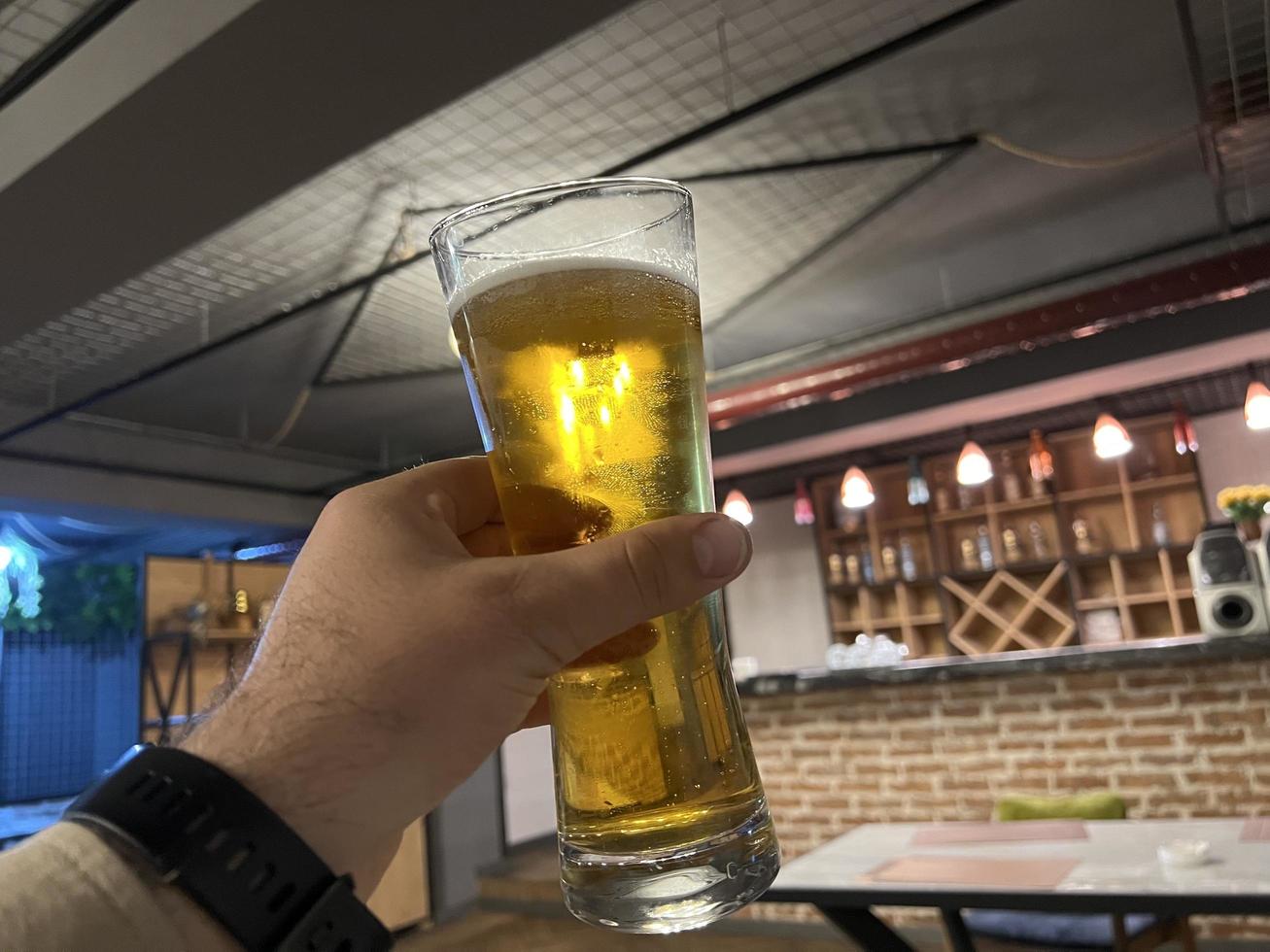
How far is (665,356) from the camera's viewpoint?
81 centimetres

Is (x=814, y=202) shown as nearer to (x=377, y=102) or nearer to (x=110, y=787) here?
(x=377, y=102)

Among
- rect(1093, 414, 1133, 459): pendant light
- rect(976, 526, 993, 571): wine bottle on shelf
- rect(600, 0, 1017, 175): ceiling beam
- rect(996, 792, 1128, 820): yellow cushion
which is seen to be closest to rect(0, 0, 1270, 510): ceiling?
rect(600, 0, 1017, 175): ceiling beam

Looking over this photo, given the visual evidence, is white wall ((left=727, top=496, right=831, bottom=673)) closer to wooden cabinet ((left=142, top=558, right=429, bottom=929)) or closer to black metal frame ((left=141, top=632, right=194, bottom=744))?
wooden cabinet ((left=142, top=558, right=429, bottom=929))

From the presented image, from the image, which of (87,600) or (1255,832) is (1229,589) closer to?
(1255,832)

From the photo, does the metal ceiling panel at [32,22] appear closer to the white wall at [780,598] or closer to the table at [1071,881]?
the table at [1071,881]

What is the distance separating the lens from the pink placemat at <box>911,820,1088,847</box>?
2.79 metres

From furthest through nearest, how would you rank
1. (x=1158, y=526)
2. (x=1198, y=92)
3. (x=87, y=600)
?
1. (x=87, y=600)
2. (x=1158, y=526)
3. (x=1198, y=92)

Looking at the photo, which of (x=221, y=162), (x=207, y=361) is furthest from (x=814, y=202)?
(x=207, y=361)

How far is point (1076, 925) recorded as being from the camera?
9.49 feet

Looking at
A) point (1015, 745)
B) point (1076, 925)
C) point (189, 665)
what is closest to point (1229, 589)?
point (1015, 745)

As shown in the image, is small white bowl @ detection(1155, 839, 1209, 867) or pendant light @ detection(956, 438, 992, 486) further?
pendant light @ detection(956, 438, 992, 486)

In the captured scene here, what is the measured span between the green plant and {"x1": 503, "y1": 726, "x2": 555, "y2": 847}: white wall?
341 cm

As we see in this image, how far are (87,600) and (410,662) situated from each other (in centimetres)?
818

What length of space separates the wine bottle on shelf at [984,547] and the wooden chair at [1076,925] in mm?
4458
